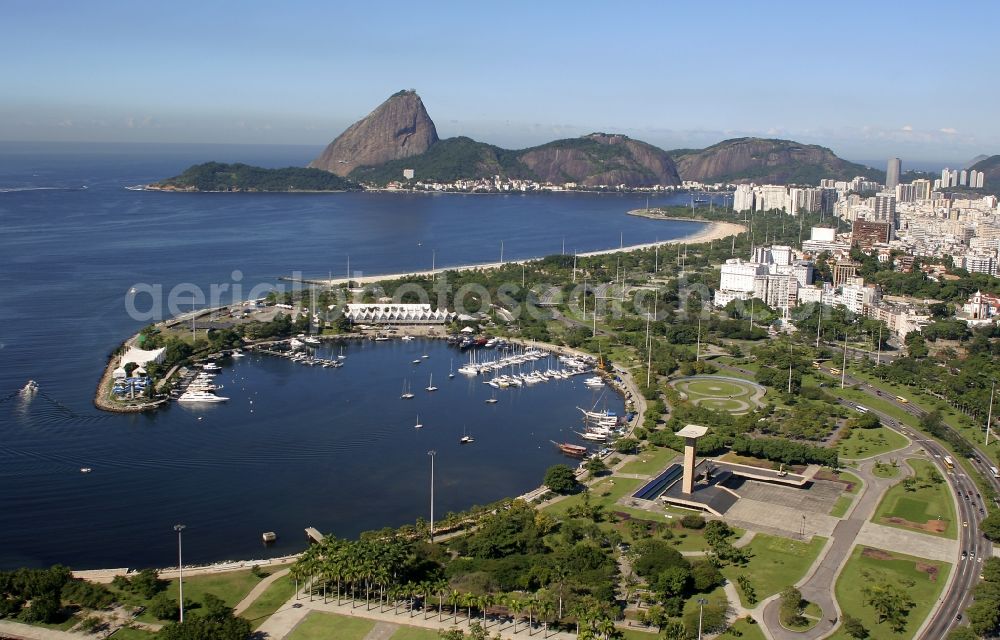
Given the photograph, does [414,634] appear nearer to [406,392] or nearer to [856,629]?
[856,629]

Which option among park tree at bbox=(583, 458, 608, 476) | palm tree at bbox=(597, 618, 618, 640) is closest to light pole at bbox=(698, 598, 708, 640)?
palm tree at bbox=(597, 618, 618, 640)

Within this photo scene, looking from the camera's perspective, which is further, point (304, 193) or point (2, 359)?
point (304, 193)

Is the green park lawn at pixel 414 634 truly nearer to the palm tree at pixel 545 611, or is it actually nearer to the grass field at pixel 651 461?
the palm tree at pixel 545 611

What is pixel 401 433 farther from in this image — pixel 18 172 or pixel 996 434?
pixel 18 172

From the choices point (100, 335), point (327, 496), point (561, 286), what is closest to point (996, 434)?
point (327, 496)

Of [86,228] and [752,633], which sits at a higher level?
[86,228]

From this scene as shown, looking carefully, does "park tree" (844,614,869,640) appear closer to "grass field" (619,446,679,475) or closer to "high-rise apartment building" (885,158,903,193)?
"grass field" (619,446,679,475)
